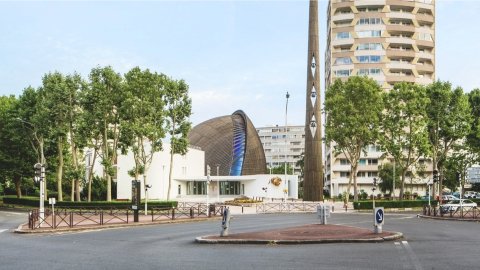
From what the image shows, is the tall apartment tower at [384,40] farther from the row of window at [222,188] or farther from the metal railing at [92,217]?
the metal railing at [92,217]

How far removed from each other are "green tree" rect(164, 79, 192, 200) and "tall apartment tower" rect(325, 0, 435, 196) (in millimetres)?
51573

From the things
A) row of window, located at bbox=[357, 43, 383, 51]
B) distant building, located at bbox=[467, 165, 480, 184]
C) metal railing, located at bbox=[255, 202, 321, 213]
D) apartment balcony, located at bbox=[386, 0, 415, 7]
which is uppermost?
apartment balcony, located at bbox=[386, 0, 415, 7]

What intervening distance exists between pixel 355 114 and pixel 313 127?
18.2ft

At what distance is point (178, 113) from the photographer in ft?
197

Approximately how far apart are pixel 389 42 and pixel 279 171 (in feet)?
206

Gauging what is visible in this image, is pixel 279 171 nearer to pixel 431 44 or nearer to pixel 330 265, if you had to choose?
pixel 431 44

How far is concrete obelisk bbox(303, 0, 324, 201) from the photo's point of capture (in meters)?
68.8

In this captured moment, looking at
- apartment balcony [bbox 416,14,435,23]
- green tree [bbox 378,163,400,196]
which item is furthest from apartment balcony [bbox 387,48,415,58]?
green tree [bbox 378,163,400,196]

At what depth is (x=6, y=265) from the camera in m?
15.4

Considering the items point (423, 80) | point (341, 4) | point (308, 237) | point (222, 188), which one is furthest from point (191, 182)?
point (308, 237)

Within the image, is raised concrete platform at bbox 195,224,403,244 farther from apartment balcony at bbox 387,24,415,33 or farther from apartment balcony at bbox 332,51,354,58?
apartment balcony at bbox 387,24,415,33

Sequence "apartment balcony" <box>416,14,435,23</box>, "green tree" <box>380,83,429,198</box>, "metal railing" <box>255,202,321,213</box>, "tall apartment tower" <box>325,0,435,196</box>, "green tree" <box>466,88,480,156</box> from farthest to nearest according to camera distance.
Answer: "apartment balcony" <box>416,14,435,23</box> → "tall apartment tower" <box>325,0,435,196</box> → "green tree" <box>466,88,480,156</box> → "green tree" <box>380,83,429,198</box> → "metal railing" <box>255,202,321,213</box>

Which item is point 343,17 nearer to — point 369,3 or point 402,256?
point 369,3

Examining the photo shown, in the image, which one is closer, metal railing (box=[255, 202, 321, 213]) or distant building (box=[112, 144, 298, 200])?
metal railing (box=[255, 202, 321, 213])
